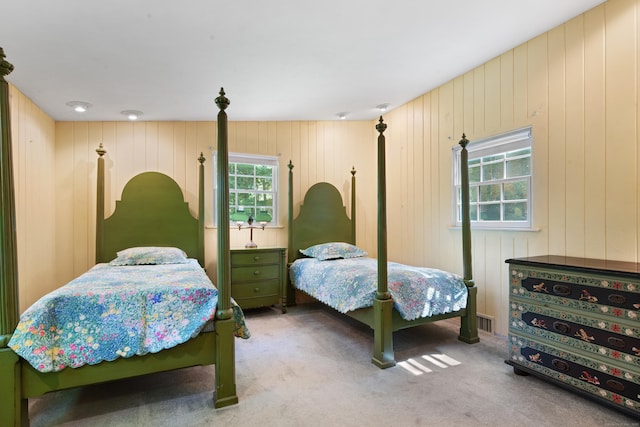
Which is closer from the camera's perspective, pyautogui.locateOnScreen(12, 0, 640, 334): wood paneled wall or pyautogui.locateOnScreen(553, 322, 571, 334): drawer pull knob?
pyautogui.locateOnScreen(553, 322, 571, 334): drawer pull knob

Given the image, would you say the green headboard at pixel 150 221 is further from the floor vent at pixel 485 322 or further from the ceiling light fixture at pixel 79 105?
the floor vent at pixel 485 322

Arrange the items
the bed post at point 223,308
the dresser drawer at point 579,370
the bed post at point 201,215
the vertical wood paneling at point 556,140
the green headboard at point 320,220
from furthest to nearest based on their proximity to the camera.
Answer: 1. the green headboard at point 320,220
2. the bed post at point 201,215
3. the vertical wood paneling at point 556,140
4. the bed post at point 223,308
5. the dresser drawer at point 579,370

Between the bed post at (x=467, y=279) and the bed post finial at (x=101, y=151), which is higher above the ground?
the bed post finial at (x=101, y=151)

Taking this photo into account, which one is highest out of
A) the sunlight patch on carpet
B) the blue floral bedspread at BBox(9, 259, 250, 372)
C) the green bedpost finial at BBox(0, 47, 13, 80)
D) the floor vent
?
the green bedpost finial at BBox(0, 47, 13, 80)

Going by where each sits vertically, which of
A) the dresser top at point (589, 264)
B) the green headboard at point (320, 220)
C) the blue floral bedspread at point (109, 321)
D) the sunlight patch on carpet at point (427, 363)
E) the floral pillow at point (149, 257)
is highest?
the green headboard at point (320, 220)

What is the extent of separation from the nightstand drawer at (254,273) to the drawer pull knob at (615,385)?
10.6ft

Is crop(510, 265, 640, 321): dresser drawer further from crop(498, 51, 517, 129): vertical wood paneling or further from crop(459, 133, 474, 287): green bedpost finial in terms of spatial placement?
crop(498, 51, 517, 129): vertical wood paneling

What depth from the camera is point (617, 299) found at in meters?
1.92

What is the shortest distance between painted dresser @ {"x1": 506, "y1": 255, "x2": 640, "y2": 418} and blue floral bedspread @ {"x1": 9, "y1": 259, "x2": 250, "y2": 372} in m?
2.07

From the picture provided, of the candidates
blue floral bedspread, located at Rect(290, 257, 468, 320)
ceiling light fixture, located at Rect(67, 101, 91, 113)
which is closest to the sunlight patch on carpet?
blue floral bedspread, located at Rect(290, 257, 468, 320)

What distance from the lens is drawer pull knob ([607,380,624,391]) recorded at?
1.88m

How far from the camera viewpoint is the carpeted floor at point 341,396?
190cm

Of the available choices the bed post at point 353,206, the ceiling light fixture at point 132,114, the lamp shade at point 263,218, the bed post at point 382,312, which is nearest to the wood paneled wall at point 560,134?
the bed post at point 353,206

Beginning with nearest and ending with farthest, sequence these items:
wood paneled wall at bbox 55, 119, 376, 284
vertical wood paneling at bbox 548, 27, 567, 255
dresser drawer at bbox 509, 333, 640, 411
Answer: dresser drawer at bbox 509, 333, 640, 411, vertical wood paneling at bbox 548, 27, 567, 255, wood paneled wall at bbox 55, 119, 376, 284
